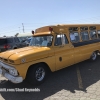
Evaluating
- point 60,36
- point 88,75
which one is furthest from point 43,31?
point 88,75

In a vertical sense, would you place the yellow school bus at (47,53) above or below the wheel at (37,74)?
above

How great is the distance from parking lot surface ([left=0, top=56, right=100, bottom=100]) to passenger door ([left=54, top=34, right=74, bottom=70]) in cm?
63

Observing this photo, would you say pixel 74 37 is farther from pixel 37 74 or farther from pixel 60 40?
pixel 37 74

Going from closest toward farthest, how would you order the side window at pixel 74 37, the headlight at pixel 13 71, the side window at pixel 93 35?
the headlight at pixel 13 71 → the side window at pixel 74 37 → the side window at pixel 93 35

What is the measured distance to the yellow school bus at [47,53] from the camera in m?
4.54

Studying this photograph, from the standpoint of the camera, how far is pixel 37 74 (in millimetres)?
5008

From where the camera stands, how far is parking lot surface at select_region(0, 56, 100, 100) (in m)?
4.19

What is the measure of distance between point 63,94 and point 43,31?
3.01m

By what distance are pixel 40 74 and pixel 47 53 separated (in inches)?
34.3

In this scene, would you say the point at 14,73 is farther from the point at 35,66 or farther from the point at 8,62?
the point at 35,66

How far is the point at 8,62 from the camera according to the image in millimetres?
4695

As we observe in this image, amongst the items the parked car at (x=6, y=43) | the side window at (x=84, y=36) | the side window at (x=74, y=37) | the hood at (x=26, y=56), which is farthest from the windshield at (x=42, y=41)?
the parked car at (x=6, y=43)

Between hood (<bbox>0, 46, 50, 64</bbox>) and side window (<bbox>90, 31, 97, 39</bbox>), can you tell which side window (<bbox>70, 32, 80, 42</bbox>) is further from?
hood (<bbox>0, 46, 50, 64</bbox>)

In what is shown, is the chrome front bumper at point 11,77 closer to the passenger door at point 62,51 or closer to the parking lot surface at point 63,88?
the parking lot surface at point 63,88
